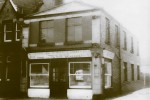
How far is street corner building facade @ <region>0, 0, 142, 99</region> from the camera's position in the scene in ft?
52.0

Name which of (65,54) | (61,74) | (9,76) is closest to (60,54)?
(65,54)

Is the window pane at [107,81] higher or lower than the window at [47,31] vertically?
lower

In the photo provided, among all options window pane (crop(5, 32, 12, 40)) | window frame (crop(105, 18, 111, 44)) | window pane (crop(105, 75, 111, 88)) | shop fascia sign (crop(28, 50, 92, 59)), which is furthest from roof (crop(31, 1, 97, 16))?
window pane (crop(105, 75, 111, 88))

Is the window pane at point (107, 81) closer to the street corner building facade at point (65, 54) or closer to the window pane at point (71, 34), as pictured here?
the street corner building facade at point (65, 54)

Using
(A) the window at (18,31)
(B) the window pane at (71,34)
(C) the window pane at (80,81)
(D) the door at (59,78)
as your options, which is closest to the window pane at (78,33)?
(B) the window pane at (71,34)

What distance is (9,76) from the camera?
1838 cm

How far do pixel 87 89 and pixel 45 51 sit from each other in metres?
3.41

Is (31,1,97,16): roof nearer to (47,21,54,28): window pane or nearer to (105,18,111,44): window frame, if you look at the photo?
(47,21,54,28): window pane

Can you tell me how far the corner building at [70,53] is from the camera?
15789mm

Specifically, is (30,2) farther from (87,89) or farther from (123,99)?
(123,99)

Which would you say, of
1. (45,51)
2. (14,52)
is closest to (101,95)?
(45,51)

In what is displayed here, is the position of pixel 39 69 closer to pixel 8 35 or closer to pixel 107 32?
pixel 8 35

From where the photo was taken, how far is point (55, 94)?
16875 millimetres

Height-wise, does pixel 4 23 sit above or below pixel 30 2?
below
